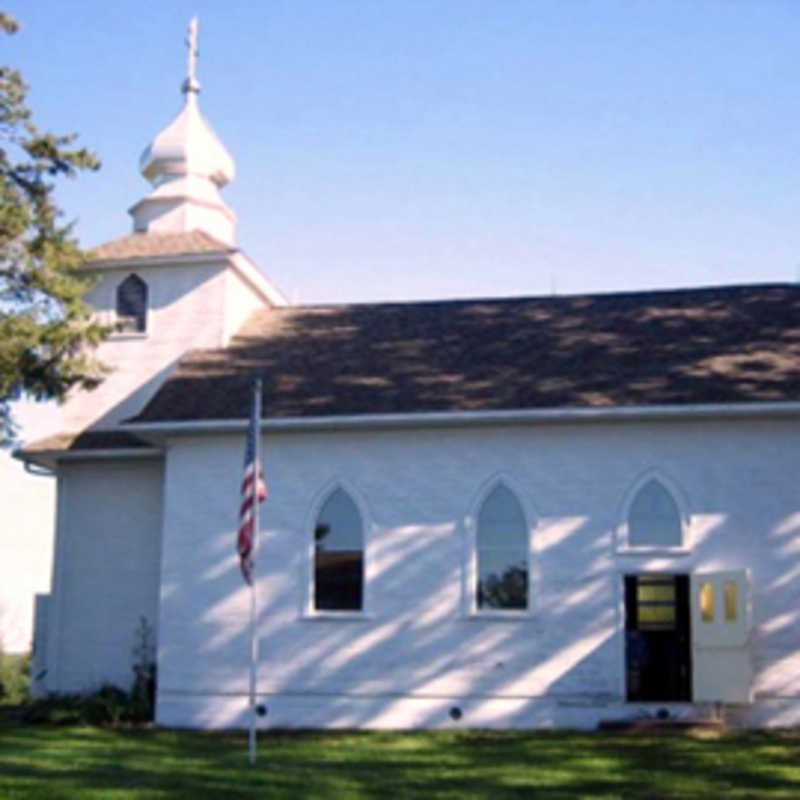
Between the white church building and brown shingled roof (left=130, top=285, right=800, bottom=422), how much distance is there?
68 mm

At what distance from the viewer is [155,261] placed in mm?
26312

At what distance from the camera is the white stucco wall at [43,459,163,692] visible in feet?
79.5

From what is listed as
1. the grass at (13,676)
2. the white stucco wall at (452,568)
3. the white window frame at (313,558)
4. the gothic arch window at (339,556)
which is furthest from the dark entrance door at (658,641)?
the grass at (13,676)

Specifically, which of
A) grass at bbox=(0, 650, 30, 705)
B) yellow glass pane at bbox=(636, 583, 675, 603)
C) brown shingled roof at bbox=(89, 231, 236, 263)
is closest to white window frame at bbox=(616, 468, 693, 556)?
yellow glass pane at bbox=(636, 583, 675, 603)

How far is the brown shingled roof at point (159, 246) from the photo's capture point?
26406 mm

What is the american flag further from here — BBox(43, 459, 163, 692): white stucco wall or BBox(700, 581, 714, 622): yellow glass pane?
BBox(43, 459, 163, 692): white stucco wall

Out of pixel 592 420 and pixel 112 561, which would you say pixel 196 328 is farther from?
pixel 592 420

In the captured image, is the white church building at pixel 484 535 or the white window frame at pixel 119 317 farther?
the white window frame at pixel 119 317

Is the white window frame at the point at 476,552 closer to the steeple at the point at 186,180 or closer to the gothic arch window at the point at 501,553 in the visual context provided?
the gothic arch window at the point at 501,553

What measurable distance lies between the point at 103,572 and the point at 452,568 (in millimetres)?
7328

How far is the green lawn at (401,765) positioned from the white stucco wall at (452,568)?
97 cm

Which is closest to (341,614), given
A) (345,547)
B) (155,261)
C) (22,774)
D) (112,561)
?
(345,547)

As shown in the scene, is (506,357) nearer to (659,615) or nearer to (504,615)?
(504,615)

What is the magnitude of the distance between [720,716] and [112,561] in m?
11.5
